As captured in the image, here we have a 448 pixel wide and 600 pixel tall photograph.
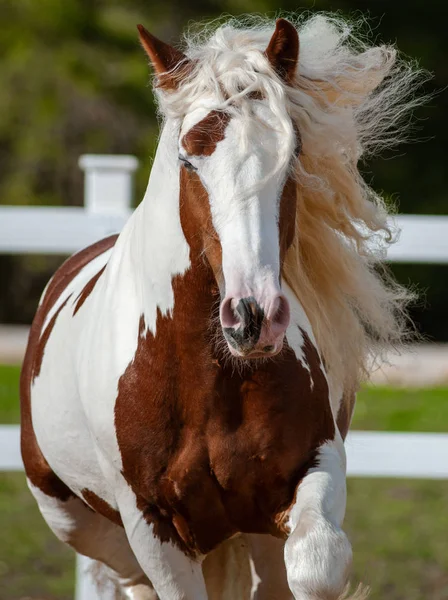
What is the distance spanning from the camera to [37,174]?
15.0 metres

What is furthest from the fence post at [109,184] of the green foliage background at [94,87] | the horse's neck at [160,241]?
the green foliage background at [94,87]

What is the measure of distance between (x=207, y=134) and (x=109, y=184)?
2462mm

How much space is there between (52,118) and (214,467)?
12.3 meters

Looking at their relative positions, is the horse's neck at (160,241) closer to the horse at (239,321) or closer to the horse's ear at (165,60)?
the horse at (239,321)

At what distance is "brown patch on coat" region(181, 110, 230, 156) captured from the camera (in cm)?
249

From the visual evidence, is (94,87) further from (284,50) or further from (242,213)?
(242,213)

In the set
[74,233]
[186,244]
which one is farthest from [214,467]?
[74,233]

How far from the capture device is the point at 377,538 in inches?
215

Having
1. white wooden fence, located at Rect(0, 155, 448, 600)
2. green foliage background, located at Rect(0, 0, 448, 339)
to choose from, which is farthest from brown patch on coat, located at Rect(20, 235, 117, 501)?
green foliage background, located at Rect(0, 0, 448, 339)

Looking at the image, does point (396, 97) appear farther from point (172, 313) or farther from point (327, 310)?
point (172, 313)

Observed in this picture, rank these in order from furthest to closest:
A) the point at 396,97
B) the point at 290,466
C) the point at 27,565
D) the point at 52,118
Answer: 1. the point at 52,118
2. the point at 27,565
3. the point at 396,97
4. the point at 290,466

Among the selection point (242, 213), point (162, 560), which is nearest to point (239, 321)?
point (242, 213)

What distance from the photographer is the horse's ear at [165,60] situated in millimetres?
2680

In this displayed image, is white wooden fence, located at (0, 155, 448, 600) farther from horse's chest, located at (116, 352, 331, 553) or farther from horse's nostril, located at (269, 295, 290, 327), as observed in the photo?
horse's nostril, located at (269, 295, 290, 327)
